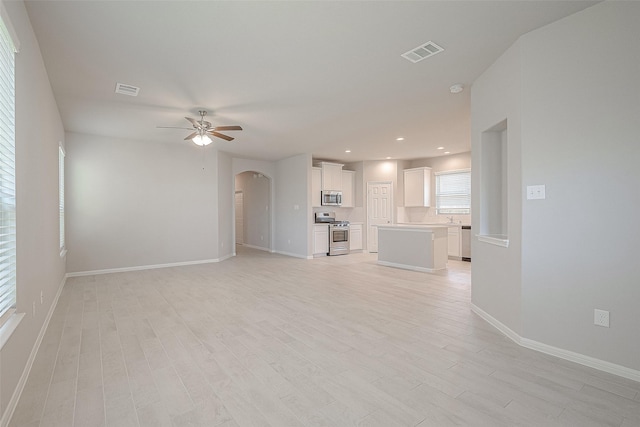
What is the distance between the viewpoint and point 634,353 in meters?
2.19

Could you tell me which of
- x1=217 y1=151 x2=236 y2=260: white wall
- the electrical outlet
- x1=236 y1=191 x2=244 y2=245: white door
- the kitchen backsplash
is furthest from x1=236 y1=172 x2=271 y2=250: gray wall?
the electrical outlet

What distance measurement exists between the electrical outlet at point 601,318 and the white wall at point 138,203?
6.80 metres

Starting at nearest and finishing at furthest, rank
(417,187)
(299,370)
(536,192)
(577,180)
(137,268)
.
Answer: (299,370) → (577,180) → (536,192) → (137,268) → (417,187)

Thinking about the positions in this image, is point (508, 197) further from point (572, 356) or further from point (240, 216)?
point (240, 216)

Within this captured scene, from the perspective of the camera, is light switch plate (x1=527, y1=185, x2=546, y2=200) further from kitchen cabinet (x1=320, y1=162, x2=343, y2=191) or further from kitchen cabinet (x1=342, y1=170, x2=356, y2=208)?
kitchen cabinet (x1=342, y1=170, x2=356, y2=208)

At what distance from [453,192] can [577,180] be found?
6036mm

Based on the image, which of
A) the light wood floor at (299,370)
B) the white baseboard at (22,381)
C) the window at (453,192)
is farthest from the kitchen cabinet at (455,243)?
the white baseboard at (22,381)

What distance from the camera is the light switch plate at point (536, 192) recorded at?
8.52 ft

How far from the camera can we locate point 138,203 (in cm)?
639

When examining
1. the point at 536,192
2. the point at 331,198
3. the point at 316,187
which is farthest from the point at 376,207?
the point at 536,192

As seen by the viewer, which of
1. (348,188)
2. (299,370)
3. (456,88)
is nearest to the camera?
(299,370)

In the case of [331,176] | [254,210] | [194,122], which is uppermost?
[194,122]

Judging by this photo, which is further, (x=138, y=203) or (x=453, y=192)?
(x=453, y=192)

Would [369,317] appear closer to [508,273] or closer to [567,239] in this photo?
[508,273]
